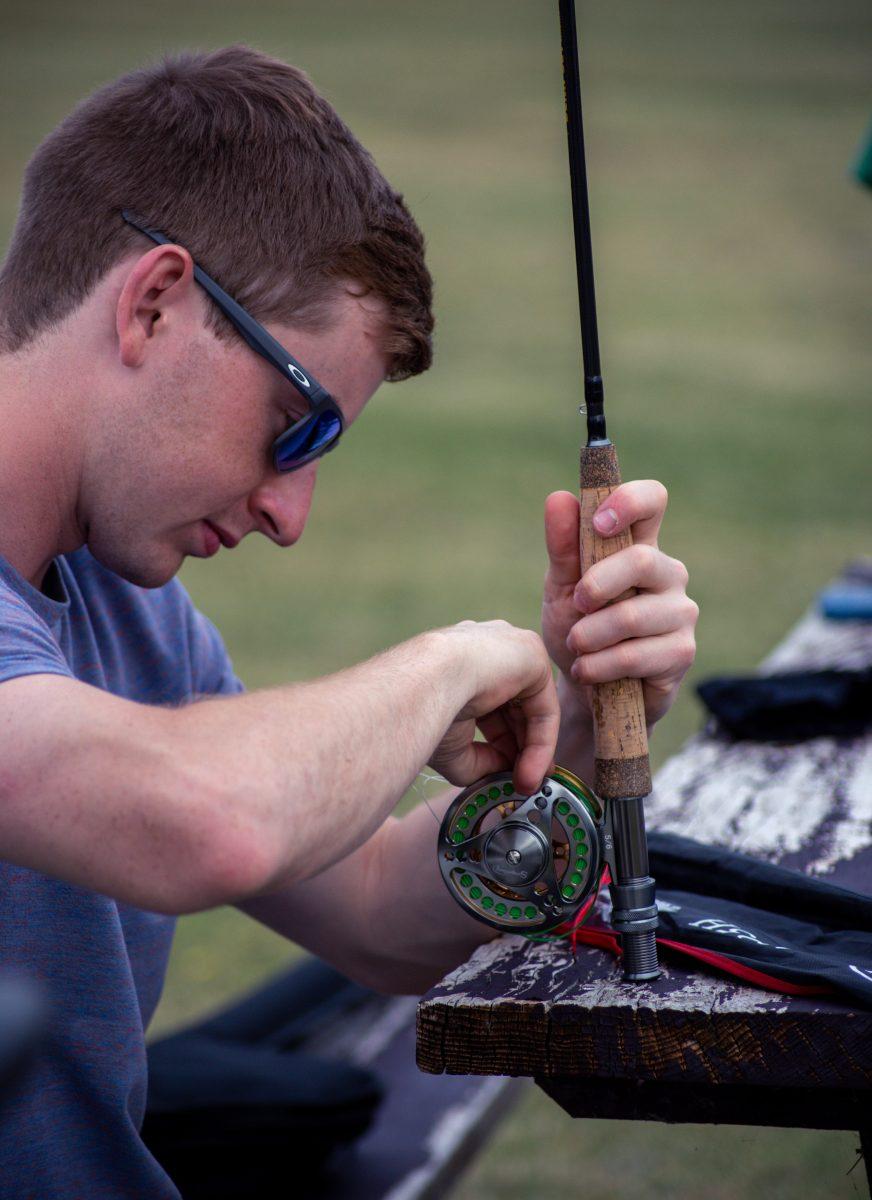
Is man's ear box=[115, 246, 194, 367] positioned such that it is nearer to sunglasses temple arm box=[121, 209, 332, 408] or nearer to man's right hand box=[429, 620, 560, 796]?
sunglasses temple arm box=[121, 209, 332, 408]

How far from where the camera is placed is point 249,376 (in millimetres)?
1828

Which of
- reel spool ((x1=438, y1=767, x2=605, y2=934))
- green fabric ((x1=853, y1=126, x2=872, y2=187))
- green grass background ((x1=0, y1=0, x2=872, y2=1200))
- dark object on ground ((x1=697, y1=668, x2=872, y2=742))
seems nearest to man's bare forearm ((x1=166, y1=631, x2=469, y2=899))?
reel spool ((x1=438, y1=767, x2=605, y2=934))

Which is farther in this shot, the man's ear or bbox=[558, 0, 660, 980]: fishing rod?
the man's ear

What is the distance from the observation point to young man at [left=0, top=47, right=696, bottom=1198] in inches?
65.6

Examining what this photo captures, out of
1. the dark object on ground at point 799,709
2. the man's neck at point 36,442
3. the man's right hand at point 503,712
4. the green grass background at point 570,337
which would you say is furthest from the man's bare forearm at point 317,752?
the dark object on ground at point 799,709

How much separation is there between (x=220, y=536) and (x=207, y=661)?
0.36 metres

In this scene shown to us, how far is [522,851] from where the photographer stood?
1.67m

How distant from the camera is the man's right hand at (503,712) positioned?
1649 millimetres

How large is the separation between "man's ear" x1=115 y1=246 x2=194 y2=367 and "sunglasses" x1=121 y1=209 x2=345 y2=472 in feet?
0.08

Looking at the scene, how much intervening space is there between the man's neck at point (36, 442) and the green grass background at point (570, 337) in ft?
2.05

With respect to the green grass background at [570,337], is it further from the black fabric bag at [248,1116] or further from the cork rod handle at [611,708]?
the black fabric bag at [248,1116]

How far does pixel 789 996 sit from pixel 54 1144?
97cm

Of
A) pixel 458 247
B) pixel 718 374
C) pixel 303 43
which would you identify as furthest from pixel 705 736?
pixel 303 43

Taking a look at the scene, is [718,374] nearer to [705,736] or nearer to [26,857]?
[705,736]
